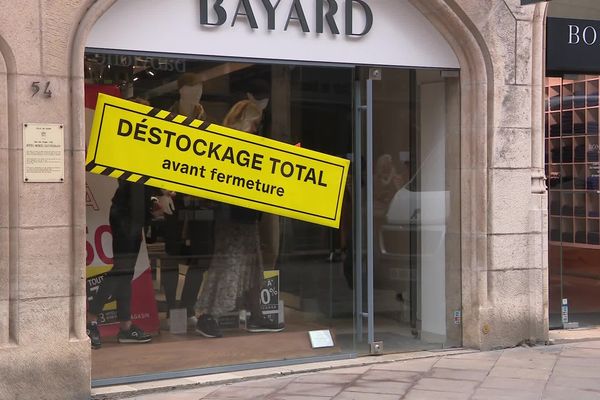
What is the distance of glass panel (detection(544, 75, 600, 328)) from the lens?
9375 mm

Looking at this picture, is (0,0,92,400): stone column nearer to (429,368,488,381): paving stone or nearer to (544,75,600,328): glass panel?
(429,368,488,381): paving stone

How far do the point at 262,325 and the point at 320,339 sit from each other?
55 centimetres

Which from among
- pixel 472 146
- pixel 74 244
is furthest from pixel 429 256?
pixel 74 244

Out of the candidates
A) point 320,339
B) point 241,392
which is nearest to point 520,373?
point 320,339

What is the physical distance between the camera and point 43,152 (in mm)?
6016

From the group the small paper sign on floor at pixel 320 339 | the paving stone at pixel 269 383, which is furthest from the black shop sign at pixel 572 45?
the paving stone at pixel 269 383

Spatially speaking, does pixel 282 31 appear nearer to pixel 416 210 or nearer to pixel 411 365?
pixel 416 210

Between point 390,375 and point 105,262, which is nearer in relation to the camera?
point 105,262

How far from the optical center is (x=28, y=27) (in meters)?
5.97

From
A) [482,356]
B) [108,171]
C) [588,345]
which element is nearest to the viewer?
[108,171]

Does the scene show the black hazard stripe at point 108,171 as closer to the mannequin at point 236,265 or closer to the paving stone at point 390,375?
the mannequin at point 236,265

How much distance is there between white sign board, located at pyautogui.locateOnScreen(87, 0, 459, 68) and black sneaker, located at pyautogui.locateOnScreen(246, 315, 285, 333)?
2244 mm

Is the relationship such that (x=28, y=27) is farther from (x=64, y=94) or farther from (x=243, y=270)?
(x=243, y=270)

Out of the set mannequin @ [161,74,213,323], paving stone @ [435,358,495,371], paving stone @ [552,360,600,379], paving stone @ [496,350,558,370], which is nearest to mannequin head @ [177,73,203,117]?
mannequin @ [161,74,213,323]
